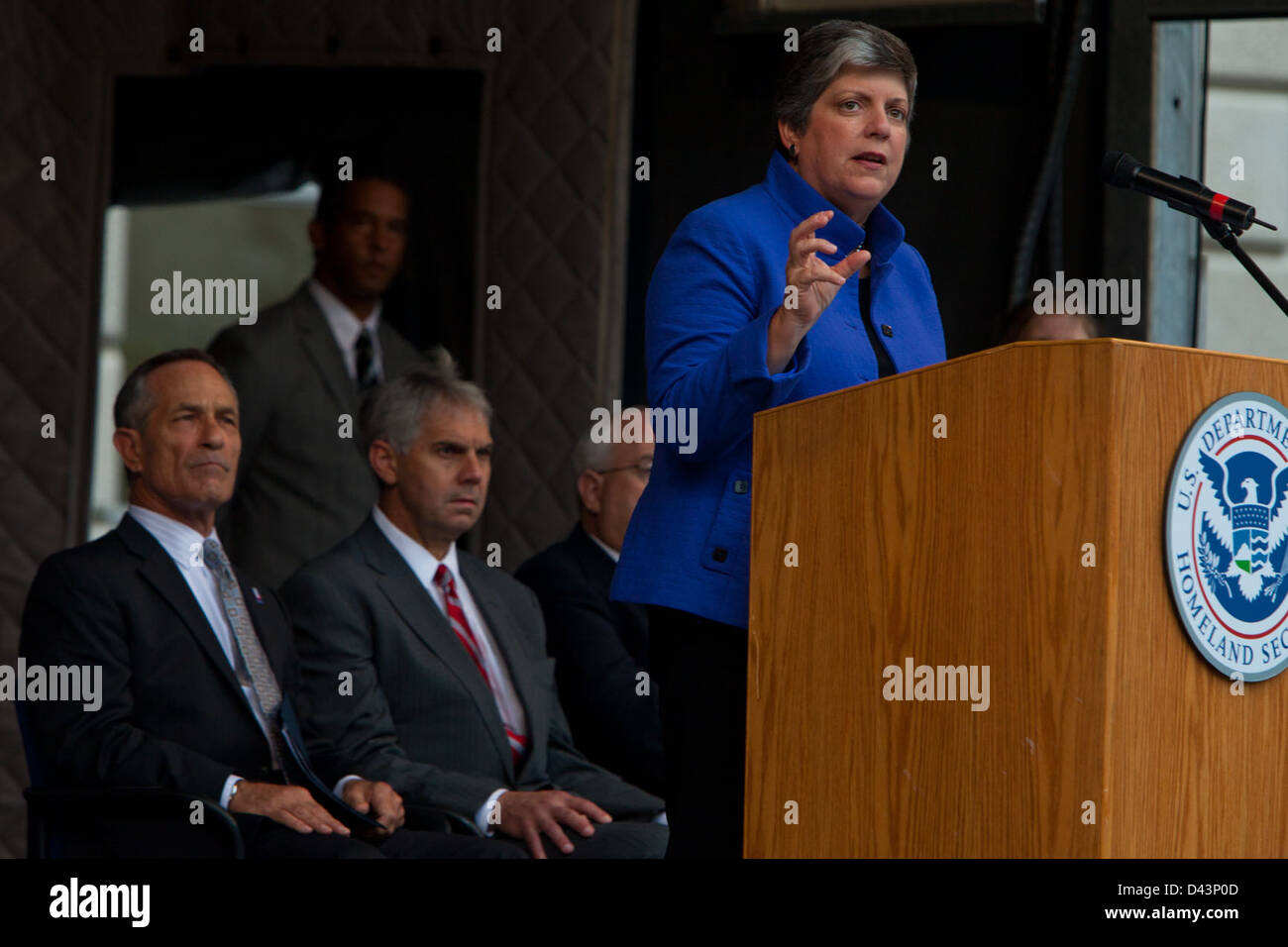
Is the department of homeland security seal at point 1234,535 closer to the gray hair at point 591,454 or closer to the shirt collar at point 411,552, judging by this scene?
the shirt collar at point 411,552

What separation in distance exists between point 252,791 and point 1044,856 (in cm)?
166

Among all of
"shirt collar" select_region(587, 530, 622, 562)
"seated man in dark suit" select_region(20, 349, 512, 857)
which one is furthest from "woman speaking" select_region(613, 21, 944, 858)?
"shirt collar" select_region(587, 530, 622, 562)

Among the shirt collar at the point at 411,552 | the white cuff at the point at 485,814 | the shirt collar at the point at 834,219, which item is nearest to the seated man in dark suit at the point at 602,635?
the shirt collar at the point at 411,552

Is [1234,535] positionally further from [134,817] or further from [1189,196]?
[134,817]

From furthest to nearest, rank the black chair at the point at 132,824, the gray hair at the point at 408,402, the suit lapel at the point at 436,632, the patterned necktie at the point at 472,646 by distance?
1. the gray hair at the point at 408,402
2. the patterned necktie at the point at 472,646
3. the suit lapel at the point at 436,632
4. the black chair at the point at 132,824

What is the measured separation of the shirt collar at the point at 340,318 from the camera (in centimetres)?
445

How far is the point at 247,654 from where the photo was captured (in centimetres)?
306

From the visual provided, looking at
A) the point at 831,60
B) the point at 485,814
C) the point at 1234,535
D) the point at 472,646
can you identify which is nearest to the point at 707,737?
the point at 1234,535

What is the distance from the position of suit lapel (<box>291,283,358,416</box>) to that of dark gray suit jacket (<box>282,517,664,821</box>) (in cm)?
106

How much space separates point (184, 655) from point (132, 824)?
35 centimetres

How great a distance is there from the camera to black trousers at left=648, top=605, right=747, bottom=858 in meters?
1.90

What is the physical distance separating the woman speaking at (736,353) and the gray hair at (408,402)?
1.59 metres

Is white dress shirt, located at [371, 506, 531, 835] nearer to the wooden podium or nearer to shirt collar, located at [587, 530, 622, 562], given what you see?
shirt collar, located at [587, 530, 622, 562]
